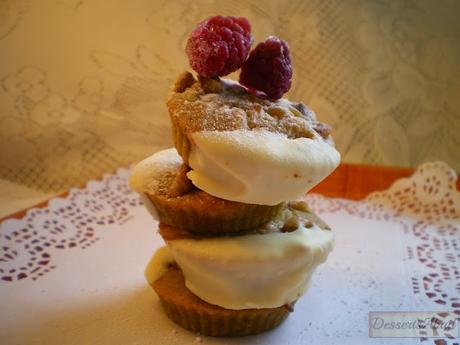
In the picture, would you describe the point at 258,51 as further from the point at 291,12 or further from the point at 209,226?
the point at 291,12

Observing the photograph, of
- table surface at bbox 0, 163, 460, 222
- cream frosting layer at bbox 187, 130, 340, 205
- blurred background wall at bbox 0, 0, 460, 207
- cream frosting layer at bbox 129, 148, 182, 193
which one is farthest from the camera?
blurred background wall at bbox 0, 0, 460, 207

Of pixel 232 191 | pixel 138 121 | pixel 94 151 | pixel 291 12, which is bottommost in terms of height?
pixel 94 151

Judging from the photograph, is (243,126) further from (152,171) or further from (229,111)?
(152,171)

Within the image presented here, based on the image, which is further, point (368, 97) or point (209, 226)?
point (368, 97)

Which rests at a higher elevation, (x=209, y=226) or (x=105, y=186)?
(x=209, y=226)

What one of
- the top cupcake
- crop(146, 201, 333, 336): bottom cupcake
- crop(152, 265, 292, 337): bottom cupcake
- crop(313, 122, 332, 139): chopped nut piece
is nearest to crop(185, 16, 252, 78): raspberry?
the top cupcake

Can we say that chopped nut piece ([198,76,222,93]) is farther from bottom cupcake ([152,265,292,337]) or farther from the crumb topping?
bottom cupcake ([152,265,292,337])

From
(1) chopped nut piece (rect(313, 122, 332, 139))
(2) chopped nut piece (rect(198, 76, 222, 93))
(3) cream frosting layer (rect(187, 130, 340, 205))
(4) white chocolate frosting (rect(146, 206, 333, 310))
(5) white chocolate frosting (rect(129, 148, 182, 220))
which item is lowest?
(4) white chocolate frosting (rect(146, 206, 333, 310))

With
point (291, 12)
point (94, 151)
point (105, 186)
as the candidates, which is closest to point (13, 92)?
point (94, 151)
